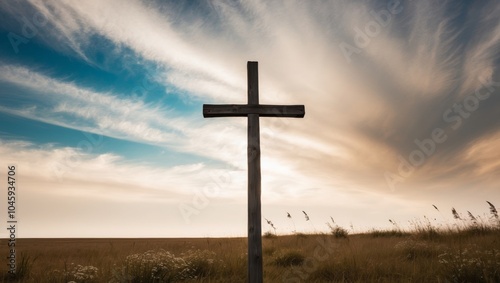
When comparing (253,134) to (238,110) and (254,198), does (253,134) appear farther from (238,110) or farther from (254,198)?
(254,198)

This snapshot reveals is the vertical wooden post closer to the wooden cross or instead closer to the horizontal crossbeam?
the wooden cross

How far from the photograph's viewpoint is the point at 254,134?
6336 mm

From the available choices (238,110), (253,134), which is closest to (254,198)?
(253,134)

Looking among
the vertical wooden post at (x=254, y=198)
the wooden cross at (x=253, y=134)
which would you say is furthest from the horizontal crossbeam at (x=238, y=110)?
the vertical wooden post at (x=254, y=198)

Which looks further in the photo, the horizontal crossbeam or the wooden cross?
the horizontal crossbeam

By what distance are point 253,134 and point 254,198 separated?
121cm

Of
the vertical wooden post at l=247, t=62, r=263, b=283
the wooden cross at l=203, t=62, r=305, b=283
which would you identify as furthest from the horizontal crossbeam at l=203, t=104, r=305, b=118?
the vertical wooden post at l=247, t=62, r=263, b=283

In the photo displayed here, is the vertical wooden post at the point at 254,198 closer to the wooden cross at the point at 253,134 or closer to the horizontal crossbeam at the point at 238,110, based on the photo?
the wooden cross at the point at 253,134

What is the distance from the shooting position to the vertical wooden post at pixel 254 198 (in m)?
5.77

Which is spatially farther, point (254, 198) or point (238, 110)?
point (238, 110)

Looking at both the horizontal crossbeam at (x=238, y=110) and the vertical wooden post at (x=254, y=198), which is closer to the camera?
the vertical wooden post at (x=254, y=198)

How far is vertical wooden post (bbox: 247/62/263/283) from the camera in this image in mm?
5770

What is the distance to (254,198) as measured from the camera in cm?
602

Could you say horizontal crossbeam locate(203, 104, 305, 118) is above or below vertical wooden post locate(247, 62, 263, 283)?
above
